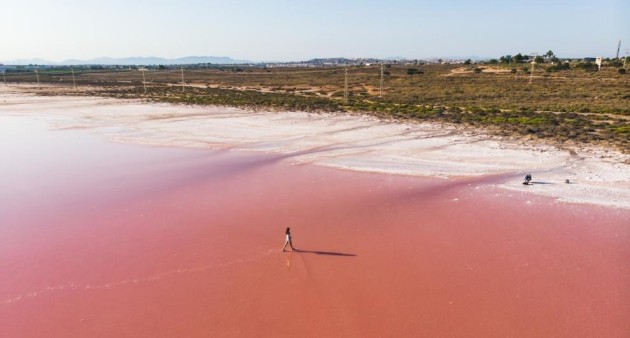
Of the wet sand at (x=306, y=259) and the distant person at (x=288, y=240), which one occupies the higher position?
the distant person at (x=288, y=240)

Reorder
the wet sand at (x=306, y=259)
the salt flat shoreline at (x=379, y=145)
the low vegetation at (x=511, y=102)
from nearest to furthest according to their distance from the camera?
1. the wet sand at (x=306, y=259)
2. the salt flat shoreline at (x=379, y=145)
3. the low vegetation at (x=511, y=102)

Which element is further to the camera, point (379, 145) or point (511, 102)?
point (511, 102)

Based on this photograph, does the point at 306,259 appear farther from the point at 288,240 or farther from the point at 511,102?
the point at 511,102

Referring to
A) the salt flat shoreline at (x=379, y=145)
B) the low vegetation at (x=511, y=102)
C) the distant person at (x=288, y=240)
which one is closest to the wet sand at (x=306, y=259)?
the distant person at (x=288, y=240)

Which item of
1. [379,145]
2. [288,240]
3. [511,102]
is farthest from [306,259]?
[511,102]

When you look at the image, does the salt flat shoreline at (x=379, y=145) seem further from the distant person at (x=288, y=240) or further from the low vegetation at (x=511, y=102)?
the distant person at (x=288, y=240)

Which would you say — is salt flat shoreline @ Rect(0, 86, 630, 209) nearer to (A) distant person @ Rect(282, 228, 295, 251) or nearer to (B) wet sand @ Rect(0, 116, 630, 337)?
(B) wet sand @ Rect(0, 116, 630, 337)

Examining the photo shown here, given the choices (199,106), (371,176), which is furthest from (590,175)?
(199,106)
